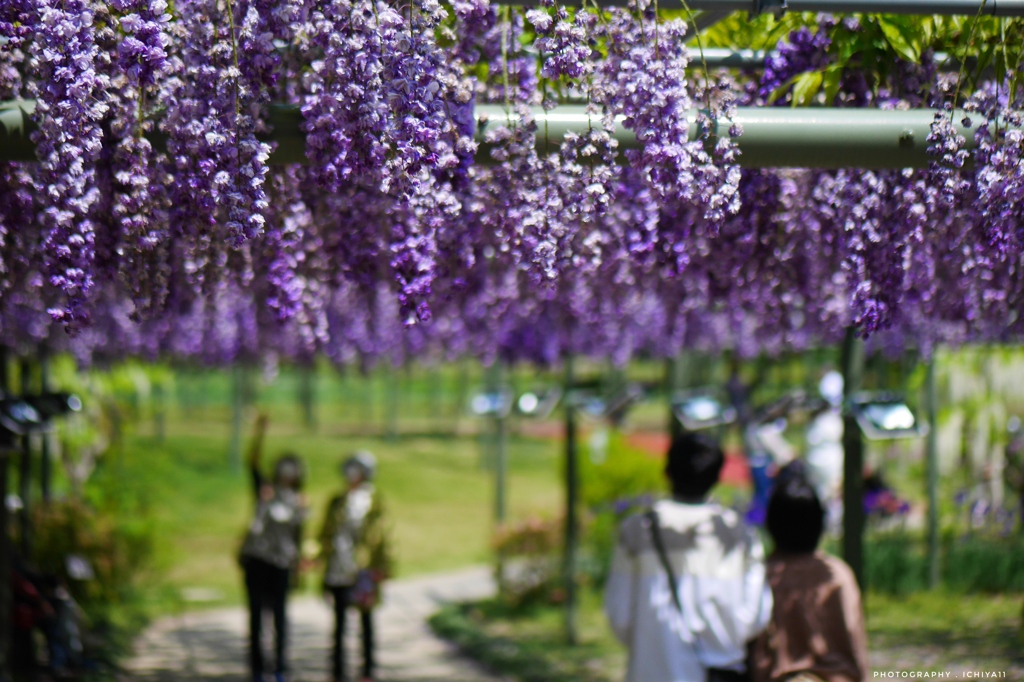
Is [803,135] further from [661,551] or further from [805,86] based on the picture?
[661,551]

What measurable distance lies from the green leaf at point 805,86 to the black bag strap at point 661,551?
4.59ft

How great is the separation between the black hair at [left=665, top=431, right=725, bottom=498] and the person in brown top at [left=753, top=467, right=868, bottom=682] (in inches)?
8.4

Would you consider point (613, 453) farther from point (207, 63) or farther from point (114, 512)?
point (207, 63)

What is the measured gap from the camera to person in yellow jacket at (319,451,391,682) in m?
7.43

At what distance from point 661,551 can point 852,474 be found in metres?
1.95

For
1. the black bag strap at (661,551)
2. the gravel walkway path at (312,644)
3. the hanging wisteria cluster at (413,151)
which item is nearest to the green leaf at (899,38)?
the hanging wisteria cluster at (413,151)

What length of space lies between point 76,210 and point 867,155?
7.04ft

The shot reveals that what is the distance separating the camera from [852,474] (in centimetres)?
549

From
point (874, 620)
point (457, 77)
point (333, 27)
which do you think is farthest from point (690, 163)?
point (874, 620)

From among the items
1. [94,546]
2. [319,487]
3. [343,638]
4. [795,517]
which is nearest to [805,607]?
[795,517]

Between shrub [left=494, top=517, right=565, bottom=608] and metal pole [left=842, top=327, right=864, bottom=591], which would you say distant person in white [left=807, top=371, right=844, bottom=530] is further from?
metal pole [left=842, top=327, right=864, bottom=591]

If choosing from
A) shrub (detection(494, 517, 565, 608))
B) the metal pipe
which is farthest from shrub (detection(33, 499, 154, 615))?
the metal pipe

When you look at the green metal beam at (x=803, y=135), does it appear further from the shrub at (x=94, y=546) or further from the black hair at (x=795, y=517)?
the shrub at (x=94, y=546)

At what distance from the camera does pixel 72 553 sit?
917 cm
